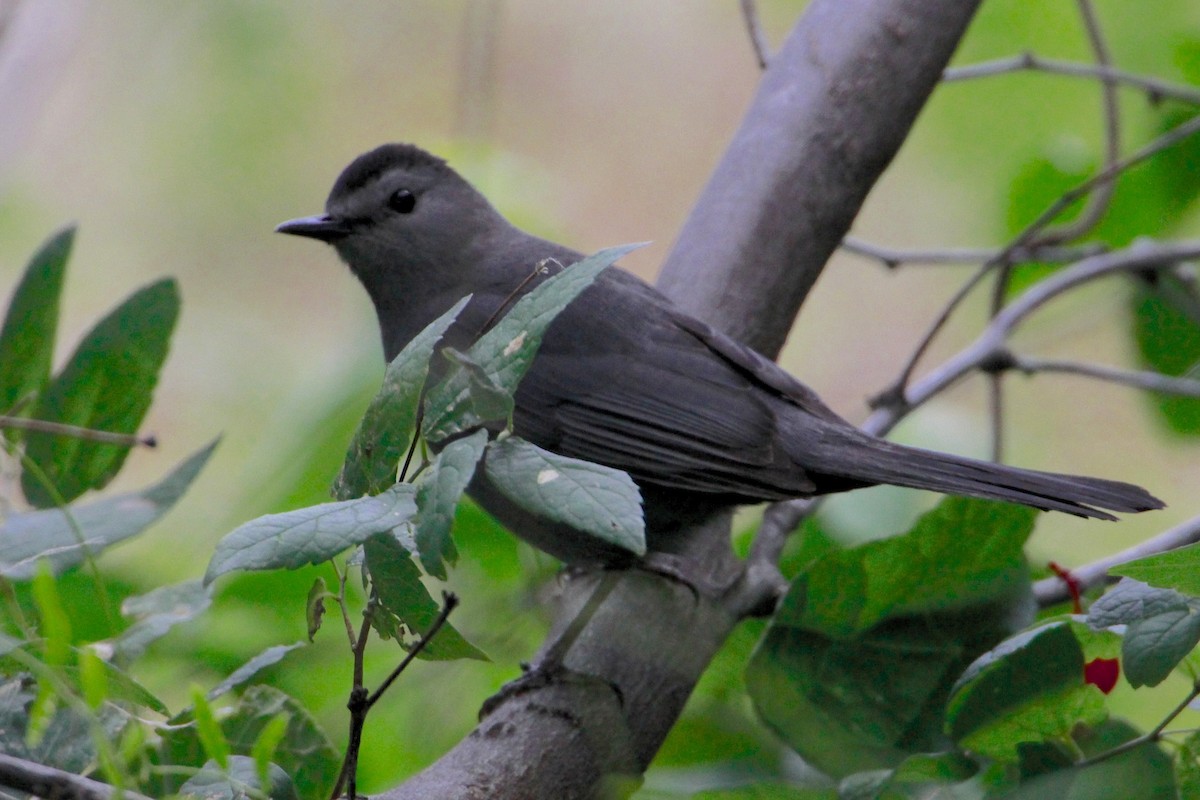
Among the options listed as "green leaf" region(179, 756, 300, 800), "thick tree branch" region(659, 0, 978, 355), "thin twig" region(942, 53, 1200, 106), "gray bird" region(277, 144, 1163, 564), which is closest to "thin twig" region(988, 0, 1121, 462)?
"thin twig" region(942, 53, 1200, 106)

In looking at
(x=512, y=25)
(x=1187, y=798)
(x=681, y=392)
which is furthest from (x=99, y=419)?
(x=512, y=25)

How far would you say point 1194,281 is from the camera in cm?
309

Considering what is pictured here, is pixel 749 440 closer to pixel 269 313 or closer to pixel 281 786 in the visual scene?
pixel 281 786

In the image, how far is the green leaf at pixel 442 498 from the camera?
3.68 feet

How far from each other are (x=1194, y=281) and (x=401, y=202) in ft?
7.05

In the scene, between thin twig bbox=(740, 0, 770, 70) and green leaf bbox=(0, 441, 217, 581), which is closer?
green leaf bbox=(0, 441, 217, 581)

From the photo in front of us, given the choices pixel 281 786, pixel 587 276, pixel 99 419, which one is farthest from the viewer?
pixel 99 419

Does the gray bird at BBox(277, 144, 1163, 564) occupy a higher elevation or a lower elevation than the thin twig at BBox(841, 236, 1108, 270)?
lower

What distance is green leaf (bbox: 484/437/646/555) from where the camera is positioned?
1.11m

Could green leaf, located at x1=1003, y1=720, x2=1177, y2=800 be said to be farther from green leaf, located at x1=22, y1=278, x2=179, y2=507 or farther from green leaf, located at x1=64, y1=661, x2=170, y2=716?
green leaf, located at x1=22, y1=278, x2=179, y2=507

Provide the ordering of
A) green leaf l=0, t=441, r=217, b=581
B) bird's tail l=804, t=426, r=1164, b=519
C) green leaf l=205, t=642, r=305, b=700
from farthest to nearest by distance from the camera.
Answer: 1. bird's tail l=804, t=426, r=1164, b=519
2. green leaf l=0, t=441, r=217, b=581
3. green leaf l=205, t=642, r=305, b=700

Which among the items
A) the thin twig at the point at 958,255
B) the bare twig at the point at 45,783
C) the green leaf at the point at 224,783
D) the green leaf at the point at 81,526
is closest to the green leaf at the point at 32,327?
the green leaf at the point at 81,526

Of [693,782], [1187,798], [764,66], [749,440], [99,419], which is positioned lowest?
[693,782]

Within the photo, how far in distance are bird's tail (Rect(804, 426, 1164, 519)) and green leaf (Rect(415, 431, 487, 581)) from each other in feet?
4.09
